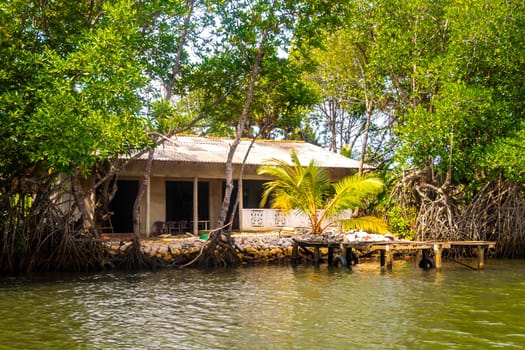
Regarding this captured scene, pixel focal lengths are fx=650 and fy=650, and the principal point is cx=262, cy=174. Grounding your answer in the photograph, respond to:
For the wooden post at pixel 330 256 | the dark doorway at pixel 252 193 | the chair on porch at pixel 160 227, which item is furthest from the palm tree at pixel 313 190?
the chair on porch at pixel 160 227

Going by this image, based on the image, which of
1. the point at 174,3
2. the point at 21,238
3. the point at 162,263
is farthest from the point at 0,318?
the point at 174,3

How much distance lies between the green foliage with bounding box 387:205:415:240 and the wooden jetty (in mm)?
2409

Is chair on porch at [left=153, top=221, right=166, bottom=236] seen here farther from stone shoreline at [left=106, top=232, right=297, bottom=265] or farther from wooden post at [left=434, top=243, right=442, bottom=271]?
wooden post at [left=434, top=243, right=442, bottom=271]

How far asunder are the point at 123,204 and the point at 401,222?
9.84 m

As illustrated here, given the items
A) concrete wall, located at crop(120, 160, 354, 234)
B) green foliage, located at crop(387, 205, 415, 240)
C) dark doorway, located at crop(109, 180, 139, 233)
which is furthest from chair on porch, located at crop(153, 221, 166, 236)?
green foliage, located at crop(387, 205, 415, 240)

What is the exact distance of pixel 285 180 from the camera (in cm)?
2189

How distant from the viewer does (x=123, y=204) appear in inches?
903

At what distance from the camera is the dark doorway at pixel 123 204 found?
2284cm

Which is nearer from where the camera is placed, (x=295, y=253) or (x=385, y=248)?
(x=385, y=248)

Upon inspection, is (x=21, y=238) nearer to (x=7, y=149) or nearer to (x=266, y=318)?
(x=7, y=149)

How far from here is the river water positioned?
970 cm

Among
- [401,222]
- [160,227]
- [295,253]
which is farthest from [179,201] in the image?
[401,222]

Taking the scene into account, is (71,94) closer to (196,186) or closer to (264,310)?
(264,310)

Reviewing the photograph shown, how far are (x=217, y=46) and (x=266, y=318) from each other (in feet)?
35.7
